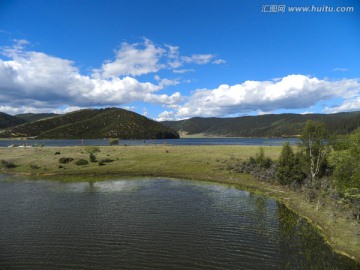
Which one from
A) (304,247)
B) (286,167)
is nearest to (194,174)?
(286,167)

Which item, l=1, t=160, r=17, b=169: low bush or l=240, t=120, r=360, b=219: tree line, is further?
l=1, t=160, r=17, b=169: low bush

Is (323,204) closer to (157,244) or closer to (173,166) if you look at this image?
(157,244)

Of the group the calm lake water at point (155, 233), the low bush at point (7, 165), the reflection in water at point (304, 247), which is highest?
the low bush at point (7, 165)

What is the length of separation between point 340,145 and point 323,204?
1017 cm

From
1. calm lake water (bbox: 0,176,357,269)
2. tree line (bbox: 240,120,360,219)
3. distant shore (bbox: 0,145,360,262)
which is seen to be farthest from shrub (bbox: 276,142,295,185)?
calm lake water (bbox: 0,176,357,269)

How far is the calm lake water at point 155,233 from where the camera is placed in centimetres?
2411

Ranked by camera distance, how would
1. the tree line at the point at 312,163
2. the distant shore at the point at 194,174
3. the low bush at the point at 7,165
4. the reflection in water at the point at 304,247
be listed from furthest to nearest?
the low bush at the point at 7,165, the tree line at the point at 312,163, the distant shore at the point at 194,174, the reflection in water at the point at 304,247

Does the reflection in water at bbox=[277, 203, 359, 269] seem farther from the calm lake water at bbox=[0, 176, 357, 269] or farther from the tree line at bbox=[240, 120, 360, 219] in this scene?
the tree line at bbox=[240, 120, 360, 219]

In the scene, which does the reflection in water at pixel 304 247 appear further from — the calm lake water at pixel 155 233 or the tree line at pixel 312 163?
the tree line at pixel 312 163

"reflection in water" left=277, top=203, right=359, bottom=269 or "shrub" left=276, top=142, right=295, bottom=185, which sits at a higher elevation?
"shrub" left=276, top=142, right=295, bottom=185

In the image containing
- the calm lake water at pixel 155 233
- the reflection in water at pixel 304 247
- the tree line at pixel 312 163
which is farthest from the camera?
the tree line at pixel 312 163

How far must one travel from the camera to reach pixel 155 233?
3000 cm

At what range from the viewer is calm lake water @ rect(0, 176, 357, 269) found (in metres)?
24.1

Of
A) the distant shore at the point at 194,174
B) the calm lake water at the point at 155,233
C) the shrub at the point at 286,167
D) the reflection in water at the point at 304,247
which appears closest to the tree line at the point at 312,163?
the shrub at the point at 286,167
